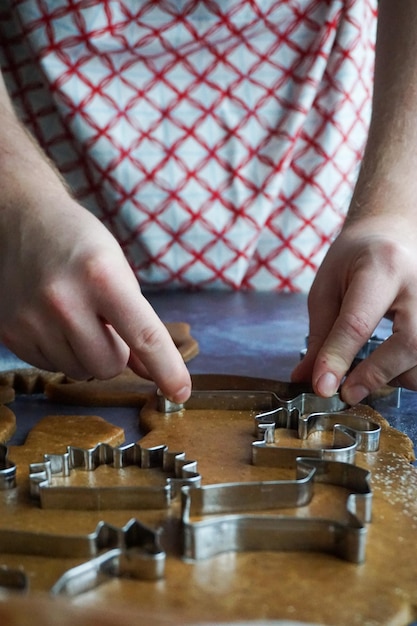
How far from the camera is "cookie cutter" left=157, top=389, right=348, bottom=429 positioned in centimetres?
111

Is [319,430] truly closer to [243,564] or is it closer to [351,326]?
[351,326]

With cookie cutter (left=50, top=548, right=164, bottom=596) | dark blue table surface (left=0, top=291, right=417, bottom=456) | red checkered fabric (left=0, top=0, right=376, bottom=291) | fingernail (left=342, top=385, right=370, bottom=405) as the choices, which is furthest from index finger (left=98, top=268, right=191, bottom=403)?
red checkered fabric (left=0, top=0, right=376, bottom=291)

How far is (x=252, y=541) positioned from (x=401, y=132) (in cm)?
77

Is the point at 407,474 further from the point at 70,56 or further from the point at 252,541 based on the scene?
the point at 70,56

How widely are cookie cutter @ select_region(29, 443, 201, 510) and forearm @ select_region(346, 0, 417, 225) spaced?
502 mm

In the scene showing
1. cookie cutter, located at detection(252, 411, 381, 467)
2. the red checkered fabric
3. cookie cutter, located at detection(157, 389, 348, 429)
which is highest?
the red checkered fabric

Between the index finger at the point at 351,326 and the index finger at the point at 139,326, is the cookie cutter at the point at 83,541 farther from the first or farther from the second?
the index finger at the point at 351,326

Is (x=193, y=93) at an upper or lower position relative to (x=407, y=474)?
upper

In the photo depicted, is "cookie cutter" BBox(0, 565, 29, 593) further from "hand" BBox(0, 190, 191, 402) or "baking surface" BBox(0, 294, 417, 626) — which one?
"hand" BBox(0, 190, 191, 402)

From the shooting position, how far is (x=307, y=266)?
196cm

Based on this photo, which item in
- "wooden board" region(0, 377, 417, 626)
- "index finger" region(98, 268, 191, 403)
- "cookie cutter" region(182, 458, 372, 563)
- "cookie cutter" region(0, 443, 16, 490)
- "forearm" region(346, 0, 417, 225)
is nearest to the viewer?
"wooden board" region(0, 377, 417, 626)

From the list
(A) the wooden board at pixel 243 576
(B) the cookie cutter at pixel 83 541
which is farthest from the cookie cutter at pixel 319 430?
(B) the cookie cutter at pixel 83 541

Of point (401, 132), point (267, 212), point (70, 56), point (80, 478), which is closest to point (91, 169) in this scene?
point (70, 56)

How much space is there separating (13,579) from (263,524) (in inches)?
8.7
